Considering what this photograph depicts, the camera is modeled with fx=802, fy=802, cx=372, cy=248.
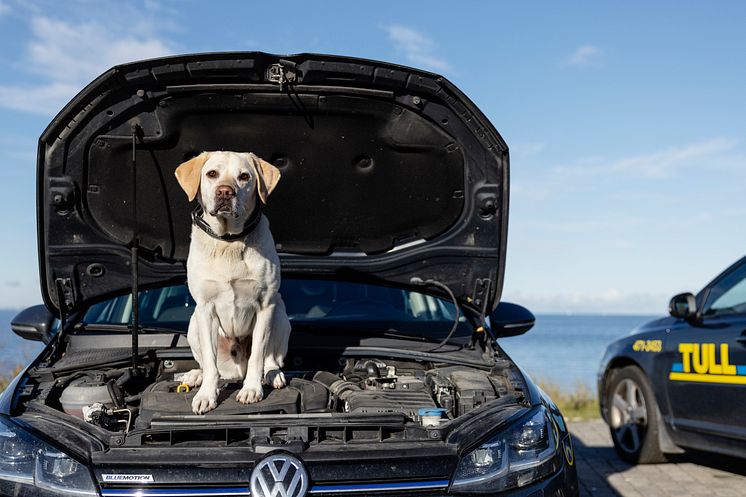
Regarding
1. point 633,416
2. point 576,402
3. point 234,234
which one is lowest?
point 576,402

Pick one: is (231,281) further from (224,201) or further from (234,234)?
(224,201)

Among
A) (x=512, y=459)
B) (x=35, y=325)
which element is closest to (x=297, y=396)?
(x=512, y=459)

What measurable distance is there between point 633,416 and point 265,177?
406 centimetres

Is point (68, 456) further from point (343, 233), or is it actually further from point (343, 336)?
point (343, 233)

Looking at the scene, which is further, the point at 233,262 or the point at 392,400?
the point at 233,262

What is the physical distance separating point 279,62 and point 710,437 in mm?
3967

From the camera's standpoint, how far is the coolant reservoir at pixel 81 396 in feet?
11.7

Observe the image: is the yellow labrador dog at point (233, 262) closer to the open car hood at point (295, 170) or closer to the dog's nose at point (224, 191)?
the dog's nose at point (224, 191)

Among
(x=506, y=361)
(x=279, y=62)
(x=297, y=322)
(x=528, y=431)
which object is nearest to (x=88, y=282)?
(x=297, y=322)

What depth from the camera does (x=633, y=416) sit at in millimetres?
6590

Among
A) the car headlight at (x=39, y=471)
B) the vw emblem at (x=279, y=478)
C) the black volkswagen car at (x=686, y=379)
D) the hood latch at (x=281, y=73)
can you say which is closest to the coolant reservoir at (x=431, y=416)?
the vw emblem at (x=279, y=478)

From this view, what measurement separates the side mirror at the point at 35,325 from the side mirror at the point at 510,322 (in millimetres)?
2512

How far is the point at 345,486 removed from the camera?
111 inches

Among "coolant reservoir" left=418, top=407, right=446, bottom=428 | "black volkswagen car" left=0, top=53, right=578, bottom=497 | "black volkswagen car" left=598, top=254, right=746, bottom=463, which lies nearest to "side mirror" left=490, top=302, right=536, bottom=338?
"black volkswagen car" left=0, top=53, right=578, bottom=497
